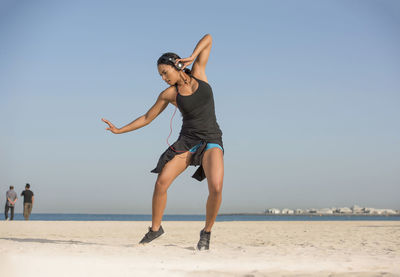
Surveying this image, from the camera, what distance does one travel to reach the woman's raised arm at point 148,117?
5.48 m

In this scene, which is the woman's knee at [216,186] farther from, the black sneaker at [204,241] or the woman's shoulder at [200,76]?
the woman's shoulder at [200,76]

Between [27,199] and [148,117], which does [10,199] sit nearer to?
[27,199]

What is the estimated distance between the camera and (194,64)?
18.3 feet

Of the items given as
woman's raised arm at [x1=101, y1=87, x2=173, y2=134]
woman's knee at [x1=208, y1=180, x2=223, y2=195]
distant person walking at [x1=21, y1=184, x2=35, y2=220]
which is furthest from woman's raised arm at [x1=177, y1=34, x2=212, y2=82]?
distant person walking at [x1=21, y1=184, x2=35, y2=220]

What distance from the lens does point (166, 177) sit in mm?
5270

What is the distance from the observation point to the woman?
510 cm

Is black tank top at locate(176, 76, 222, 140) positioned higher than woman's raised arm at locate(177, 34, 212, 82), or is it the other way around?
woman's raised arm at locate(177, 34, 212, 82)

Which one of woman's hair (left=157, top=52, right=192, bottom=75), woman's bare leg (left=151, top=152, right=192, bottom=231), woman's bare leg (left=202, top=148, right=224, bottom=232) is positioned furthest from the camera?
woman's bare leg (left=151, top=152, right=192, bottom=231)

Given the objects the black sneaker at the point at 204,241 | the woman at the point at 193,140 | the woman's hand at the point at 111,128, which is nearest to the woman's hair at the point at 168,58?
the woman at the point at 193,140

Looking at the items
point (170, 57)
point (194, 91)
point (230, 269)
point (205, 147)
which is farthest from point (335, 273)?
point (170, 57)

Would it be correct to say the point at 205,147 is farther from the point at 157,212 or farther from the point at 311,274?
→ the point at 311,274

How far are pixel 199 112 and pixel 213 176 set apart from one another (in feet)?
2.51

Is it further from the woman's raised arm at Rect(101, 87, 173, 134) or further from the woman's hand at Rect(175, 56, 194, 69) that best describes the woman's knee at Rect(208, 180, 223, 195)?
the woman's hand at Rect(175, 56, 194, 69)

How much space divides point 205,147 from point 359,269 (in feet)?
6.93
